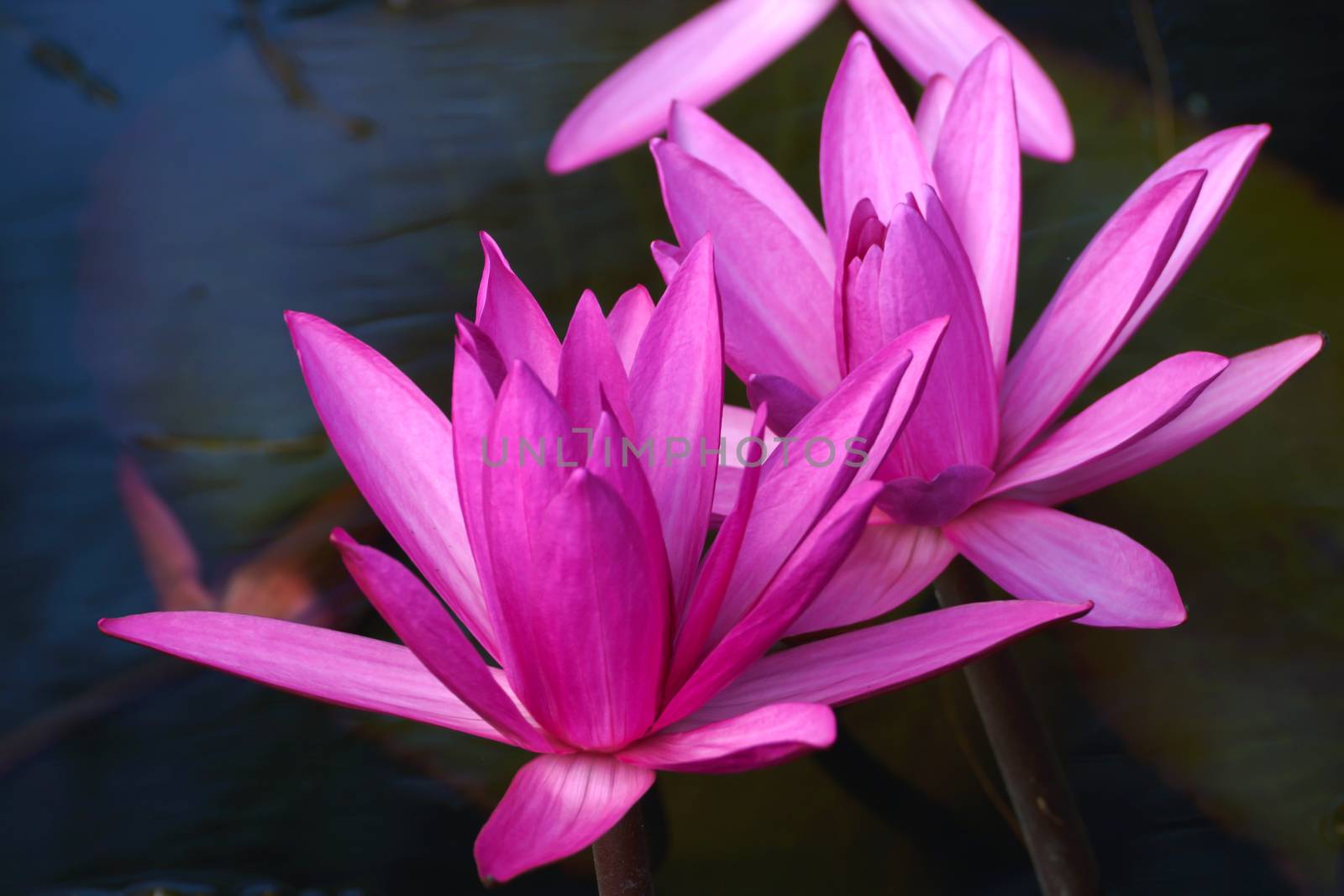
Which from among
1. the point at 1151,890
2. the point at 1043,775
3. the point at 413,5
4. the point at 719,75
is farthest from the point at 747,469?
the point at 413,5

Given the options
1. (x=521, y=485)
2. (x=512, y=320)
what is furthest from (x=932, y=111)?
(x=521, y=485)

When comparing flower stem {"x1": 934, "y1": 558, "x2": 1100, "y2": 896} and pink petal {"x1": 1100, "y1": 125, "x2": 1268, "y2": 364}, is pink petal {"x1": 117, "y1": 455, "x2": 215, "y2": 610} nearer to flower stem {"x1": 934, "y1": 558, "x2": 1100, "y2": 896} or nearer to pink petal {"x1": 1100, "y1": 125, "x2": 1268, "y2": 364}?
flower stem {"x1": 934, "y1": 558, "x2": 1100, "y2": 896}

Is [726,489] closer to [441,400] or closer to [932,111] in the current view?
[932,111]

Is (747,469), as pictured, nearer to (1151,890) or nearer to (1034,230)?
(1151,890)

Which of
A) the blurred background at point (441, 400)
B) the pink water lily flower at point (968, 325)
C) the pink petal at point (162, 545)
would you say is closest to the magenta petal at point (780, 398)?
the pink water lily flower at point (968, 325)

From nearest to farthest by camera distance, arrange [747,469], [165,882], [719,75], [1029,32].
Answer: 1. [747,469]
2. [165,882]
3. [719,75]
4. [1029,32]

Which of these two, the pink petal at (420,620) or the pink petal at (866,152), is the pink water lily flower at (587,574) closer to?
the pink petal at (420,620)
